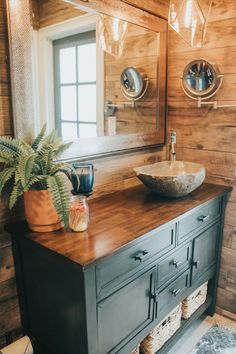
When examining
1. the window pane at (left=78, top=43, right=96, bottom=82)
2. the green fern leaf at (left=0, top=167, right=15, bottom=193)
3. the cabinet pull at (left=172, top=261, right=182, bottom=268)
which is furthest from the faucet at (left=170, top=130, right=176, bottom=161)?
the green fern leaf at (left=0, top=167, right=15, bottom=193)

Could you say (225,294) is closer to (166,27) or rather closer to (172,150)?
(172,150)

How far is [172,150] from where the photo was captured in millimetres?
2184

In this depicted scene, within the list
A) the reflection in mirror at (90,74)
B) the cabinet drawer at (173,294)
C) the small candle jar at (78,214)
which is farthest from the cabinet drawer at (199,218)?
the reflection in mirror at (90,74)

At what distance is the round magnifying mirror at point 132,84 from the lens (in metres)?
1.97

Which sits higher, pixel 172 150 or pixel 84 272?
pixel 172 150

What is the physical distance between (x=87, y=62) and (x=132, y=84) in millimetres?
429

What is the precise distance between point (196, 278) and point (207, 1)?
173 centimetres

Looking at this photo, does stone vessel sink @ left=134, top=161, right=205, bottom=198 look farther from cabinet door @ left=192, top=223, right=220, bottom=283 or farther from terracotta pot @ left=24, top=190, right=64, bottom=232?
terracotta pot @ left=24, top=190, right=64, bottom=232

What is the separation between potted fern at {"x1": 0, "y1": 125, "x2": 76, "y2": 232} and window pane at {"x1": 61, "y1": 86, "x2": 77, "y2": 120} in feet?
0.81

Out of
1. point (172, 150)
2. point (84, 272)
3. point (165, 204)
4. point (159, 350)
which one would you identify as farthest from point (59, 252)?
point (172, 150)

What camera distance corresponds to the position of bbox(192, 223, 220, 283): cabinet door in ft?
6.04

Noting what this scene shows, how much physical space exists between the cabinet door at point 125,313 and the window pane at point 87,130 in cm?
78

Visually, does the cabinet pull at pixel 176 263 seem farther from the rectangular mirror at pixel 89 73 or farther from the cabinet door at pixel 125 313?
the rectangular mirror at pixel 89 73

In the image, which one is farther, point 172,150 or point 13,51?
point 172,150
